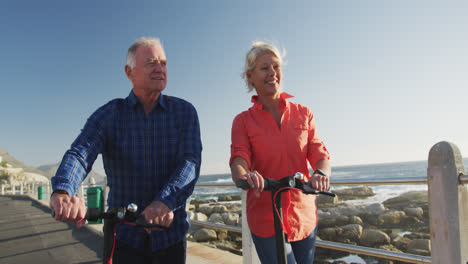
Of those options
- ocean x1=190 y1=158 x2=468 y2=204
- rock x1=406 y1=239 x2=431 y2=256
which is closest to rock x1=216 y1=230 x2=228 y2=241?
ocean x1=190 y1=158 x2=468 y2=204

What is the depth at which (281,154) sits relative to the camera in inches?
71.3

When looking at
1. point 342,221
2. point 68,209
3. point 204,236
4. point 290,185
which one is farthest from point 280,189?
point 342,221

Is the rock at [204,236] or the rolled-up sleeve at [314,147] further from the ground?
the rolled-up sleeve at [314,147]

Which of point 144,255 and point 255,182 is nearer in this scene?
point 255,182

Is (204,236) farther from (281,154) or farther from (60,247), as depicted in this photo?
(281,154)

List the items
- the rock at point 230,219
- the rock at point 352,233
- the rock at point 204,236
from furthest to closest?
1. the rock at point 230,219
2. the rock at point 352,233
3. the rock at point 204,236

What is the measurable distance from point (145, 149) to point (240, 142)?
0.55 m

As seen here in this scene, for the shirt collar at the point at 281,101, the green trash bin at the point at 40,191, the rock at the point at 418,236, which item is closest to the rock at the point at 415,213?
the rock at the point at 418,236

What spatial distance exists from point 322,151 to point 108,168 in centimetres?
130

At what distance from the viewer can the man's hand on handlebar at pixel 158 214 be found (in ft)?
4.33

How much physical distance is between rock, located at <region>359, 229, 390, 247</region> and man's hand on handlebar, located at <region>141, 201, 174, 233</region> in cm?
1398

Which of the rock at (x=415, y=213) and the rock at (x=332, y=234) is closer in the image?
the rock at (x=332, y=234)

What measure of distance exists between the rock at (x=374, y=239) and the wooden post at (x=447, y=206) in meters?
12.9

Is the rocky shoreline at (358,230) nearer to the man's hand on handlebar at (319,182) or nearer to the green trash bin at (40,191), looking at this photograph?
the man's hand on handlebar at (319,182)
